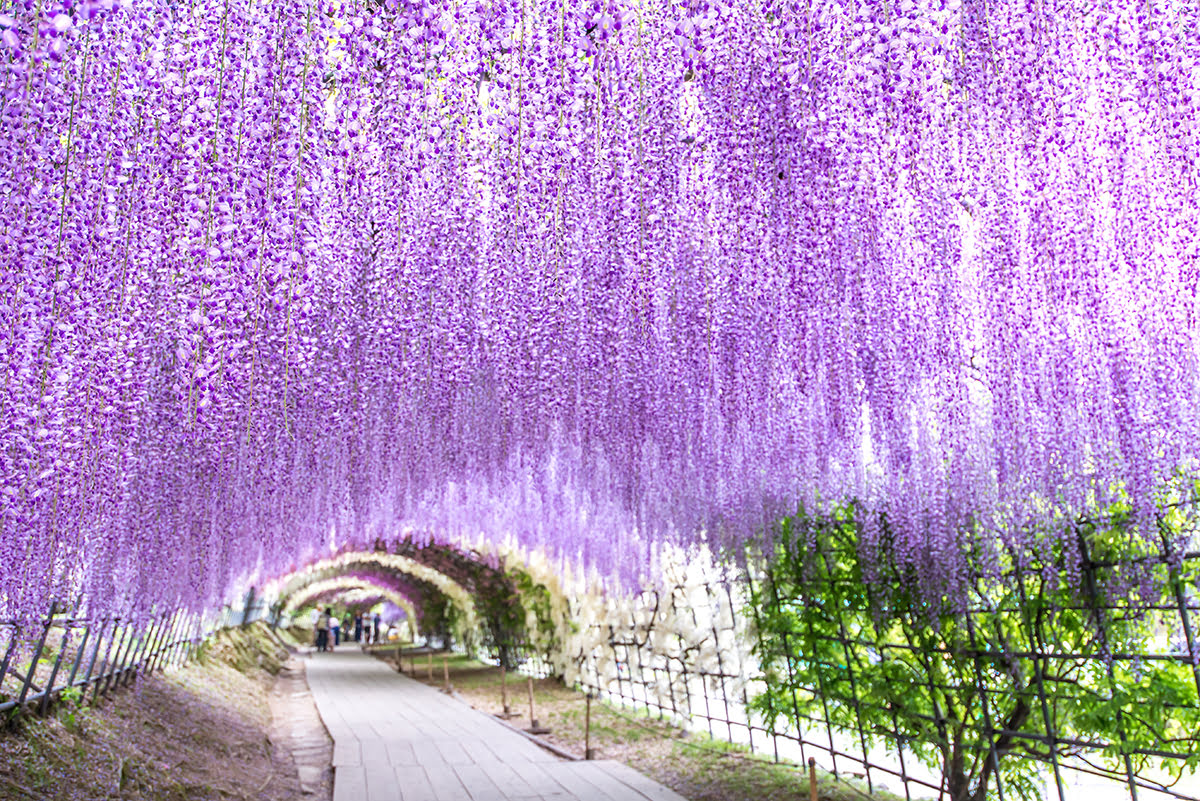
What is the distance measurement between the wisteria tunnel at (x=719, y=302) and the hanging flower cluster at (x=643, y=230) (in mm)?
17

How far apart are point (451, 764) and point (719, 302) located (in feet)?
14.5

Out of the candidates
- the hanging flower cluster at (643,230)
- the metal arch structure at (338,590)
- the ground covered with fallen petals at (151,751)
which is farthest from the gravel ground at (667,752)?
the metal arch structure at (338,590)

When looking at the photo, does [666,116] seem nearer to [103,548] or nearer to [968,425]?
[968,425]

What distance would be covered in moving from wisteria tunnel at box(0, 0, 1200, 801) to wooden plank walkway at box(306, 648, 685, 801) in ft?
4.48

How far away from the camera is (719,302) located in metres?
4.25

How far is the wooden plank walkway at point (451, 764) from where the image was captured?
5703 mm

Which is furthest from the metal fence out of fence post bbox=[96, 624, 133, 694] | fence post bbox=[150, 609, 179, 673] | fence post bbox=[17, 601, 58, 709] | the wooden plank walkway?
fence post bbox=[150, 609, 179, 673]

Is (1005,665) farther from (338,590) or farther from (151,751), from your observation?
(338,590)

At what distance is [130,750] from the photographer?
535 cm

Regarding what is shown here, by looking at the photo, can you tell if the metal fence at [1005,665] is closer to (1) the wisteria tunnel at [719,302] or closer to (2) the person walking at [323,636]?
(1) the wisteria tunnel at [719,302]

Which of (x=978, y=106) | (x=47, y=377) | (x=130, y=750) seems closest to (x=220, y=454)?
(x=130, y=750)

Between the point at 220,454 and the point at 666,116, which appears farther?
the point at 220,454

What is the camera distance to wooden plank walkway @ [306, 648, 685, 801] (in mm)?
5703

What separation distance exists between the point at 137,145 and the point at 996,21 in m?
2.84
